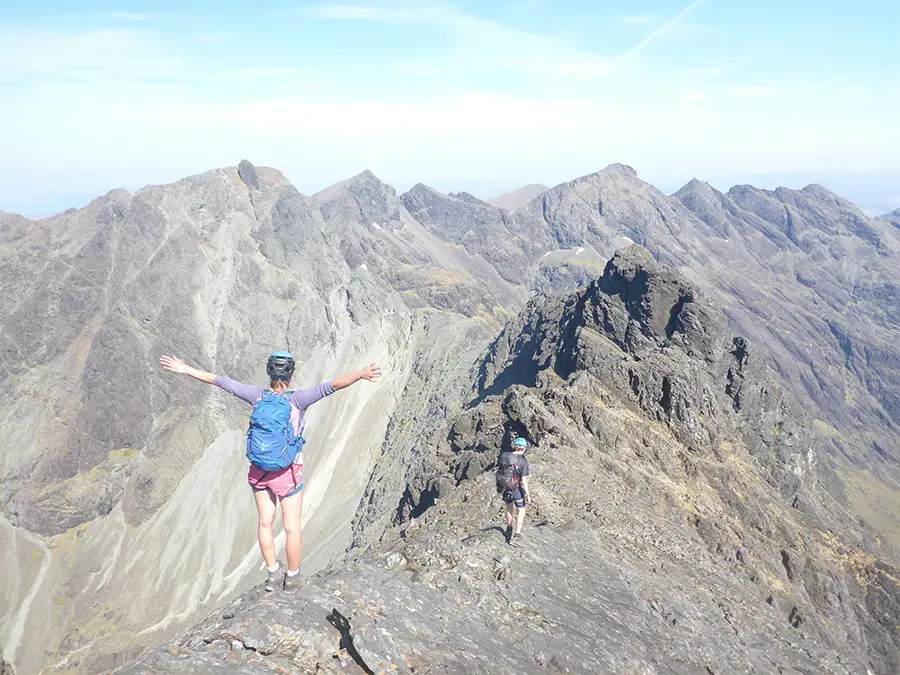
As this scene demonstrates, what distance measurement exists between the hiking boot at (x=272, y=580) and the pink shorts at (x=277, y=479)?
2567 millimetres

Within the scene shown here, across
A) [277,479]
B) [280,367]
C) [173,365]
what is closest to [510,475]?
[277,479]

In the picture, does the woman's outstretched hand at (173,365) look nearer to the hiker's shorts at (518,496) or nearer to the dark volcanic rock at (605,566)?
the dark volcanic rock at (605,566)

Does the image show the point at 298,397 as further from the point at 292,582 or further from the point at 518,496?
the point at 518,496

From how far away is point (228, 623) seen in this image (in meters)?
12.7

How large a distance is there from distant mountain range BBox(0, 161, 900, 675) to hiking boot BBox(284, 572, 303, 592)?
3.29 m

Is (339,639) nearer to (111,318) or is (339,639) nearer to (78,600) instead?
(78,600)

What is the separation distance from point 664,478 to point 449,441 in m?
19.5

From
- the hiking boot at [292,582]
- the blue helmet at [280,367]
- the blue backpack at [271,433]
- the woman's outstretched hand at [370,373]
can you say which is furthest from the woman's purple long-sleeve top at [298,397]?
the hiking boot at [292,582]

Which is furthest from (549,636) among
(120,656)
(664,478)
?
(120,656)

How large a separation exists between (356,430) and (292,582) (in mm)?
108399

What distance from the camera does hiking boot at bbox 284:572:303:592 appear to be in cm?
1374

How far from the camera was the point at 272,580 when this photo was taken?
13625mm

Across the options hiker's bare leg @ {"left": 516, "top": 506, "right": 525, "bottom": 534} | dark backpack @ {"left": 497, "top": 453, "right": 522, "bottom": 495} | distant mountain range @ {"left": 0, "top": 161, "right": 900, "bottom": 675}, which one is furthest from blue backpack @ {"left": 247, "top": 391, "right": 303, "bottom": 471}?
hiker's bare leg @ {"left": 516, "top": 506, "right": 525, "bottom": 534}

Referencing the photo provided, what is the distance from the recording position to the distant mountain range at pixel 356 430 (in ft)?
114
